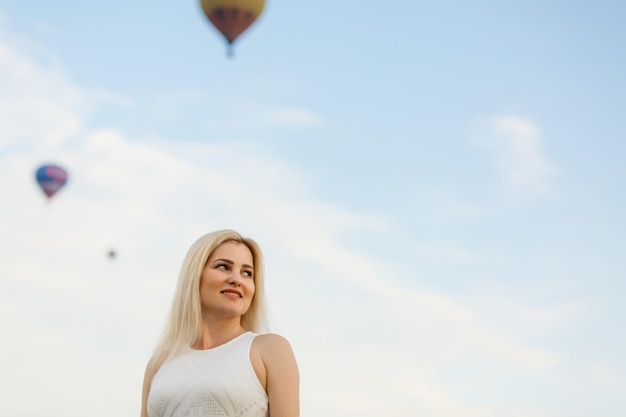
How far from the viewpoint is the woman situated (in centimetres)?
578

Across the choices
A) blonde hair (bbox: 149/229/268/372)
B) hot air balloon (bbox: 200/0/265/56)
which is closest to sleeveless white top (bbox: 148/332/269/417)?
blonde hair (bbox: 149/229/268/372)

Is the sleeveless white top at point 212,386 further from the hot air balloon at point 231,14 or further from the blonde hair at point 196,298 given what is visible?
the hot air balloon at point 231,14

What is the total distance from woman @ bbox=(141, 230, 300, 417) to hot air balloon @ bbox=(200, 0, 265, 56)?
36960 millimetres

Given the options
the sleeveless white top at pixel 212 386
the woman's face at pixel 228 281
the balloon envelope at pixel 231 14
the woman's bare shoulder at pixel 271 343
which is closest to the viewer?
the sleeveless white top at pixel 212 386

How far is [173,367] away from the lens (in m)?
6.02

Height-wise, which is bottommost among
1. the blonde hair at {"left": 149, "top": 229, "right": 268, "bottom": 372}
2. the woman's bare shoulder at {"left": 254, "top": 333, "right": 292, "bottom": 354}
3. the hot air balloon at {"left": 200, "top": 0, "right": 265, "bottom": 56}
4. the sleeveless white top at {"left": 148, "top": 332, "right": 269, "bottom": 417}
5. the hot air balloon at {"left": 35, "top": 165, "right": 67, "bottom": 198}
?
the sleeveless white top at {"left": 148, "top": 332, "right": 269, "bottom": 417}

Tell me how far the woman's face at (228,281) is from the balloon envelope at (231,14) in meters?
37.0

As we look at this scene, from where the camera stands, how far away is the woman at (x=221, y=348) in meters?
5.78

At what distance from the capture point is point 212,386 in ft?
19.0

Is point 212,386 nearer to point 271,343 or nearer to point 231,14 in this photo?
point 271,343

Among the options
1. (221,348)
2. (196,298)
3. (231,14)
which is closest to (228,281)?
(196,298)

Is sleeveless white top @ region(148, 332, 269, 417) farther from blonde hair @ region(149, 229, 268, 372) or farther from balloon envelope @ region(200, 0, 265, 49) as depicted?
balloon envelope @ region(200, 0, 265, 49)

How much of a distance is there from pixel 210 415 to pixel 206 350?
47 centimetres

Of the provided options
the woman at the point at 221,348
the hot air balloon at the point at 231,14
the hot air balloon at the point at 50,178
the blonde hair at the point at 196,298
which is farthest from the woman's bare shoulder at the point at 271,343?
the hot air balloon at the point at 50,178
